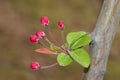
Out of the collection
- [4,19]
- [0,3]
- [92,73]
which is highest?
[0,3]

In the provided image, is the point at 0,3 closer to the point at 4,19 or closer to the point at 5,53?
the point at 4,19

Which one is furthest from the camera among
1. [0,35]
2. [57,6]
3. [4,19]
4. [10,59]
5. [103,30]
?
[57,6]

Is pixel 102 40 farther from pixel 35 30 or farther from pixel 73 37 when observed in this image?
pixel 35 30

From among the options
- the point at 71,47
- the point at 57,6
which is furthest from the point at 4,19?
the point at 71,47

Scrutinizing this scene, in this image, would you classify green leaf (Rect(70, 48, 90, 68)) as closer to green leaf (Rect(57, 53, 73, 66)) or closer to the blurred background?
green leaf (Rect(57, 53, 73, 66))

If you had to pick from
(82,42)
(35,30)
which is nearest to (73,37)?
(82,42)

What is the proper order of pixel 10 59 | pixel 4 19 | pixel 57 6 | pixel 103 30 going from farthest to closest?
pixel 57 6, pixel 4 19, pixel 10 59, pixel 103 30
